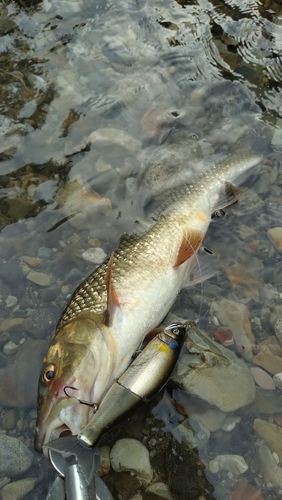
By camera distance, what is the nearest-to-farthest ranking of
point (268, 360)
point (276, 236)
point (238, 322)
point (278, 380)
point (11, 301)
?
point (278, 380) → point (268, 360) → point (238, 322) → point (11, 301) → point (276, 236)

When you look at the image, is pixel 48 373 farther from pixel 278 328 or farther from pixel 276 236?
pixel 276 236

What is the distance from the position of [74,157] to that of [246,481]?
3682mm

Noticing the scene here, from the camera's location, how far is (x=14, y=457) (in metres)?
3.45

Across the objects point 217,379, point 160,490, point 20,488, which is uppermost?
point 20,488

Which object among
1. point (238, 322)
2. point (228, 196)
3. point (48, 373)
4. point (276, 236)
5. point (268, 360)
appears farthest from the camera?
point (228, 196)

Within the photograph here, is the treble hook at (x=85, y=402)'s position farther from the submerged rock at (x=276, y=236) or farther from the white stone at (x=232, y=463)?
the submerged rock at (x=276, y=236)

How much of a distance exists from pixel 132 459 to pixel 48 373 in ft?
2.79

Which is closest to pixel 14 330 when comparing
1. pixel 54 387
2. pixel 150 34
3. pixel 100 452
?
pixel 54 387

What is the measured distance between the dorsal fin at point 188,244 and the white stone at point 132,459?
62.4 inches

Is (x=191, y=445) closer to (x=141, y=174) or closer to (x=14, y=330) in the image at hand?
(x=14, y=330)

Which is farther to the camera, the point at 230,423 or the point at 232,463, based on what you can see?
the point at 230,423

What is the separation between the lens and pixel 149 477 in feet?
11.2

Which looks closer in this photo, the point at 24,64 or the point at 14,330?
the point at 14,330

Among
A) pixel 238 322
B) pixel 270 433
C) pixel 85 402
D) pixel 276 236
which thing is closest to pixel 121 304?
pixel 85 402
